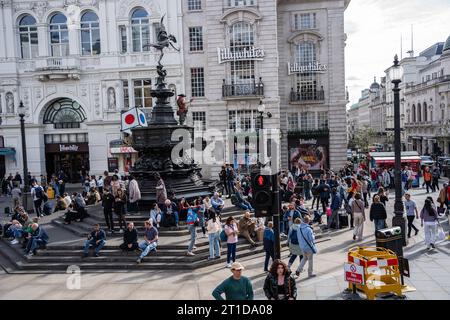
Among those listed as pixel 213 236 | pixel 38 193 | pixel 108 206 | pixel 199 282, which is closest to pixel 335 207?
pixel 213 236

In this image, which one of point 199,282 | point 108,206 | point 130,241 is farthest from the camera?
point 108,206

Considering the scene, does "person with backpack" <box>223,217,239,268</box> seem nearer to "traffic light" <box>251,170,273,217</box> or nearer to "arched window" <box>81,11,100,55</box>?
"traffic light" <box>251,170,273,217</box>

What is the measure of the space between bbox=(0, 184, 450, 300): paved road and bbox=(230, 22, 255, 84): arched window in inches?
917

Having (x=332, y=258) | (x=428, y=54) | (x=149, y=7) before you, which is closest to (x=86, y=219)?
(x=332, y=258)

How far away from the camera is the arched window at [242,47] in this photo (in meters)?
34.3

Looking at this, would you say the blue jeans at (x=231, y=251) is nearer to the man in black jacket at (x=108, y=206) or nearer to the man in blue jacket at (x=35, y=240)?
the man in black jacket at (x=108, y=206)

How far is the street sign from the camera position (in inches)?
372

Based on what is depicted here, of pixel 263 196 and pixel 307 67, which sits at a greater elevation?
pixel 307 67

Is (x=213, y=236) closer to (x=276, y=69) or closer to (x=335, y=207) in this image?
(x=335, y=207)

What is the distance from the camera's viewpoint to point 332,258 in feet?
42.8

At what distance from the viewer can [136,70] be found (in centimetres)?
3469

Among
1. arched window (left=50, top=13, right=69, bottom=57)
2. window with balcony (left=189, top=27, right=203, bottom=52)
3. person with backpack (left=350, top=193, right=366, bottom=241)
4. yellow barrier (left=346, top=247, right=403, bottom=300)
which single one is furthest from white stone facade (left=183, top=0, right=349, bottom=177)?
yellow barrier (left=346, top=247, right=403, bottom=300)

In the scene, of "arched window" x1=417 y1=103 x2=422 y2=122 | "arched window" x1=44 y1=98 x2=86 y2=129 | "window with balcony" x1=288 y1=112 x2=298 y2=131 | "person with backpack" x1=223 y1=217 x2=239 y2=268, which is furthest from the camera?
"arched window" x1=417 y1=103 x2=422 y2=122

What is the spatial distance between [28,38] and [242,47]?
58.2ft
